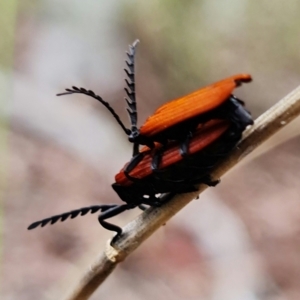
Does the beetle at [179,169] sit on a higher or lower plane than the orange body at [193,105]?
lower

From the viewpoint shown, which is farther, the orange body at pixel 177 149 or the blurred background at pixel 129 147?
the blurred background at pixel 129 147

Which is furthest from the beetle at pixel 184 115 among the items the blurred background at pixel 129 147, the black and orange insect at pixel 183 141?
the blurred background at pixel 129 147

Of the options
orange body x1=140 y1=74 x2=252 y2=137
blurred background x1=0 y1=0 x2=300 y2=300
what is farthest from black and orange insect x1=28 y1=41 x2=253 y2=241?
blurred background x1=0 y1=0 x2=300 y2=300

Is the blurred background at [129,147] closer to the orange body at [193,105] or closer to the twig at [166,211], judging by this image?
the twig at [166,211]

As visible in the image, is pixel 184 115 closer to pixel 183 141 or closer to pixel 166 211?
pixel 183 141

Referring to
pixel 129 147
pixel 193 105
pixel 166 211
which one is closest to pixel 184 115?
pixel 193 105

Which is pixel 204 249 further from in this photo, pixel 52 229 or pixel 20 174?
pixel 20 174

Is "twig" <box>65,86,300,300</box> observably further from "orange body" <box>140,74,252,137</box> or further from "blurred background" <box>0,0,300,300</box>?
"blurred background" <box>0,0,300,300</box>
